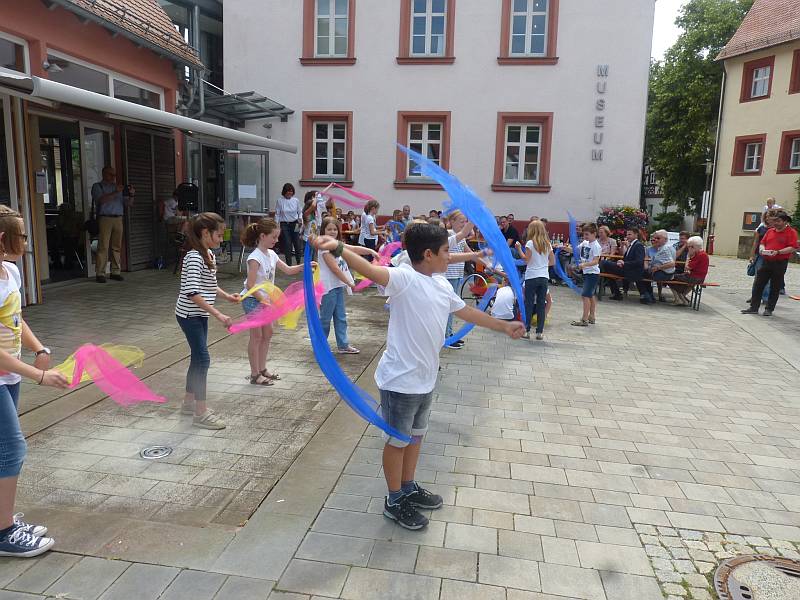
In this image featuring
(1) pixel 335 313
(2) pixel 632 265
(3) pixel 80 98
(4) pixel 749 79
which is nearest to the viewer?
(3) pixel 80 98

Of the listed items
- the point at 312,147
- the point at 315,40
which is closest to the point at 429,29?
the point at 315,40

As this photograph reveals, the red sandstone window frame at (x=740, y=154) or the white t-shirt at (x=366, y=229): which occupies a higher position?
the red sandstone window frame at (x=740, y=154)

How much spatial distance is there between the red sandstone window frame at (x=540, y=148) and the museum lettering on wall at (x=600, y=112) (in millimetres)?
1324

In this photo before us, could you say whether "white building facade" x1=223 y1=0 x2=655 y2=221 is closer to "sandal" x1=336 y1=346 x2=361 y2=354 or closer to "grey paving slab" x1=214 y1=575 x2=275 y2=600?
"sandal" x1=336 y1=346 x2=361 y2=354

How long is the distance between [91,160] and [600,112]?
1387 centimetres

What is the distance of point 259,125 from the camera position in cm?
1962

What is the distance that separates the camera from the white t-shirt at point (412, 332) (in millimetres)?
3361

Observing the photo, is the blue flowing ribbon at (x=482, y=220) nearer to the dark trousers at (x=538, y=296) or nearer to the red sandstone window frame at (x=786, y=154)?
the dark trousers at (x=538, y=296)

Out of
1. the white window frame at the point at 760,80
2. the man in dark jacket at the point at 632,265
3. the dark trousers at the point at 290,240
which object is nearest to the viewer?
the man in dark jacket at the point at 632,265

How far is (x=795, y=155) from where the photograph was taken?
25.8 metres

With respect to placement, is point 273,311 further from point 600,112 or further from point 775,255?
point 600,112

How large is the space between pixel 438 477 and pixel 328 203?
9.98 m

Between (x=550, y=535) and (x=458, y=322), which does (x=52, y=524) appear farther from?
(x=458, y=322)

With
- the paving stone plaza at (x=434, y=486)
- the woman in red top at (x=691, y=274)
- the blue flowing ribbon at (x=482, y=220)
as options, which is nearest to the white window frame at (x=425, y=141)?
the woman in red top at (x=691, y=274)
